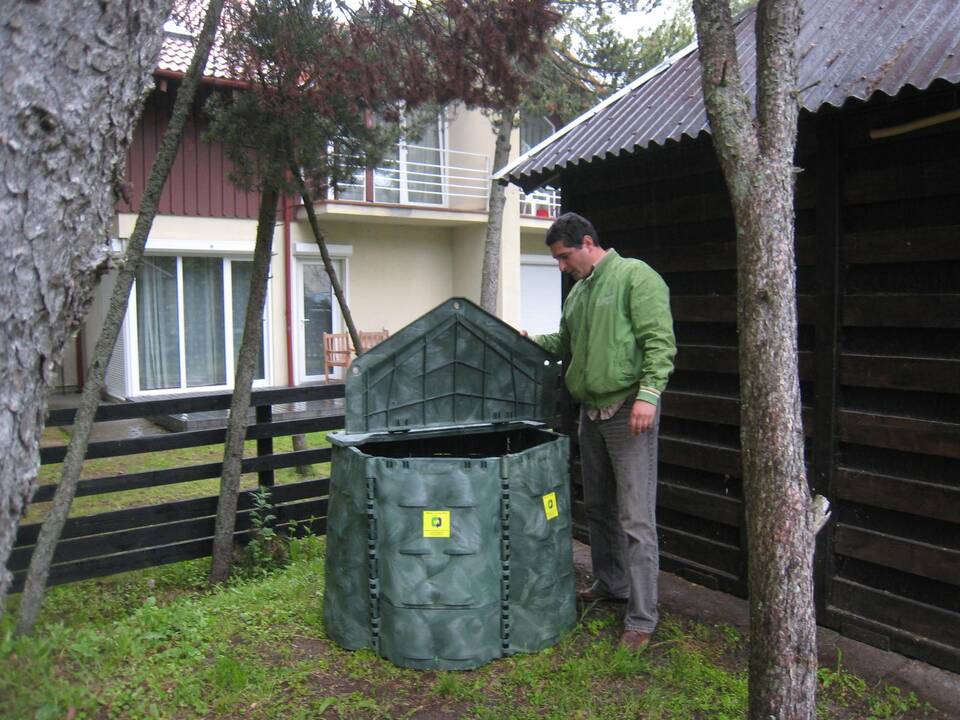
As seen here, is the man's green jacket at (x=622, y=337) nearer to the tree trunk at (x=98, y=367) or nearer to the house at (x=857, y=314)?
the house at (x=857, y=314)

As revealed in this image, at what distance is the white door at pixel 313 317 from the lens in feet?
53.5

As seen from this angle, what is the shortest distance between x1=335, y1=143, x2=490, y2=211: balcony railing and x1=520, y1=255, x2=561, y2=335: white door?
2579mm

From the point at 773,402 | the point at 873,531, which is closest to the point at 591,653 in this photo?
the point at 873,531

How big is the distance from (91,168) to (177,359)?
13896mm

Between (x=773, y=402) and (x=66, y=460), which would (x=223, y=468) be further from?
(x=773, y=402)

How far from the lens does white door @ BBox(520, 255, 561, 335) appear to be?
20875 millimetres

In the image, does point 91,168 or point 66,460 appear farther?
point 66,460

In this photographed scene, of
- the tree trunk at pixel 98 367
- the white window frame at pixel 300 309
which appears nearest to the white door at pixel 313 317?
the white window frame at pixel 300 309

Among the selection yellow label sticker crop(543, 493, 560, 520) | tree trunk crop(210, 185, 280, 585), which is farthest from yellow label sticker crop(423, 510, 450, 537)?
tree trunk crop(210, 185, 280, 585)

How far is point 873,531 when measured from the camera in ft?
13.5

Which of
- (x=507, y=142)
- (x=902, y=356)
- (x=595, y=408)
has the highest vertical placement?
(x=507, y=142)

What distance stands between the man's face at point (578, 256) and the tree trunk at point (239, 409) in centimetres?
215

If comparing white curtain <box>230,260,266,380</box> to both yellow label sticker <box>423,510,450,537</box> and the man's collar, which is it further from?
yellow label sticker <box>423,510,450,537</box>

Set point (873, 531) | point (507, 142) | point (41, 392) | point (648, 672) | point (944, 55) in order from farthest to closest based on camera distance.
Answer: point (507, 142) < point (873, 531) < point (648, 672) < point (944, 55) < point (41, 392)
